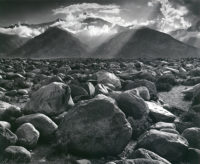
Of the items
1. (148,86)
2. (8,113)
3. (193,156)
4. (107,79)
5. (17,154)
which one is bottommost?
(107,79)

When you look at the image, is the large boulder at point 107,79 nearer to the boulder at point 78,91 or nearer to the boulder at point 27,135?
the boulder at point 78,91

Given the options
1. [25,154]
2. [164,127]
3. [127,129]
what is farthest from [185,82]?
[25,154]

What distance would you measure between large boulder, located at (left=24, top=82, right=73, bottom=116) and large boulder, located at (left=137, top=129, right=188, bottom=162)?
3.08 meters

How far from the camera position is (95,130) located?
300 inches

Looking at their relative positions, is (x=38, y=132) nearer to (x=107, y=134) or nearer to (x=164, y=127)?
(x=107, y=134)

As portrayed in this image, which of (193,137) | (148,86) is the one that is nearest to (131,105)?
(193,137)

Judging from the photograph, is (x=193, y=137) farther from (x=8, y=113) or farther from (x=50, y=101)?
(x=8, y=113)

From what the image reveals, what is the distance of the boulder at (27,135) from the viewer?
7.91 metres

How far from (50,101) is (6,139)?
2.47 meters

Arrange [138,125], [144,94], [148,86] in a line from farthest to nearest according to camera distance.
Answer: [148,86]
[144,94]
[138,125]

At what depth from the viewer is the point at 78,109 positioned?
26.1 ft

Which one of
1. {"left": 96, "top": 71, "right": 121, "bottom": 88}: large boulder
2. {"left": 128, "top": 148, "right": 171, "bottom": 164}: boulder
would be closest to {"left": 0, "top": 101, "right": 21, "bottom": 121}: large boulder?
{"left": 128, "top": 148, "right": 171, "bottom": 164}: boulder

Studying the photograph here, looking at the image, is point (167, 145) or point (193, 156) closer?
point (193, 156)

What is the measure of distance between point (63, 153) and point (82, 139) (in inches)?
23.0
